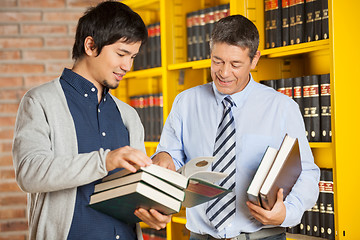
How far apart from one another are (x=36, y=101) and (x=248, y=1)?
4.89 feet

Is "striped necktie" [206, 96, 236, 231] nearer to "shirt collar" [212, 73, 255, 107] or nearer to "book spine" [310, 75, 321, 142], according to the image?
"shirt collar" [212, 73, 255, 107]

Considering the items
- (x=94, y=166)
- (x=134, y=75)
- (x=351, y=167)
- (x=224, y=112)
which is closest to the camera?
(x=94, y=166)

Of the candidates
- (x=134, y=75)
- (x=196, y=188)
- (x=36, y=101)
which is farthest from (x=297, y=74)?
(x=36, y=101)

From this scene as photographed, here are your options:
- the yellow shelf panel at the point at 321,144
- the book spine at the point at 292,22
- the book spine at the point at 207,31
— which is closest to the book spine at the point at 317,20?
the book spine at the point at 292,22

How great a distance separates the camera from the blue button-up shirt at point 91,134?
1354mm

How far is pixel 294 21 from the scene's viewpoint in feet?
7.66

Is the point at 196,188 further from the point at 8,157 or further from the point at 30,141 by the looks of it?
the point at 8,157

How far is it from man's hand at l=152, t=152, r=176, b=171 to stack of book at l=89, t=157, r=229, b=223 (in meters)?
0.29

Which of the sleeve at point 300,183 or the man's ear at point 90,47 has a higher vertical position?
the man's ear at point 90,47

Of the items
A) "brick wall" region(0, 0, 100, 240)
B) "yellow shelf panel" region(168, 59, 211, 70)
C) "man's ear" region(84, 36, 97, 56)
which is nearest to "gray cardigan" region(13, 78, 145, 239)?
"man's ear" region(84, 36, 97, 56)

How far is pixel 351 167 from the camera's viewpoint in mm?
2047

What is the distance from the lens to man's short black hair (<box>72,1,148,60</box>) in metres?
1.43

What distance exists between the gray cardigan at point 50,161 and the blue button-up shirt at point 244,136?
22.5 inches

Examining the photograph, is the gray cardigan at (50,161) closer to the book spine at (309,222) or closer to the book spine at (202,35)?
the book spine at (309,222)
